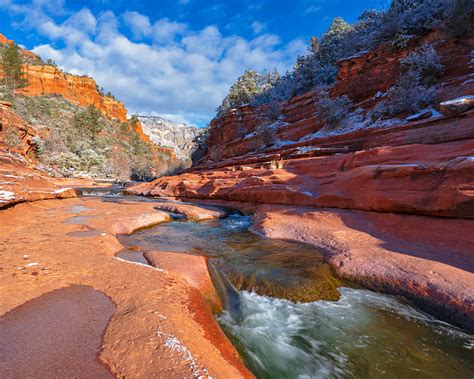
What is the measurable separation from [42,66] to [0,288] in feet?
301

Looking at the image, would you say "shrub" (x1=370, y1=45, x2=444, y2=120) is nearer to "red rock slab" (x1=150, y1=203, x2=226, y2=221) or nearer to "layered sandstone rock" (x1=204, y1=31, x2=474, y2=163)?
"layered sandstone rock" (x1=204, y1=31, x2=474, y2=163)

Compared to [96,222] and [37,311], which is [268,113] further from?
[37,311]

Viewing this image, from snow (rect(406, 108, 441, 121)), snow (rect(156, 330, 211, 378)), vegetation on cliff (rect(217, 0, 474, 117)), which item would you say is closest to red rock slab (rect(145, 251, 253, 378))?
snow (rect(156, 330, 211, 378))

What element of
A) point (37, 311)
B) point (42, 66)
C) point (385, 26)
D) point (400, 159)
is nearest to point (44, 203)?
point (37, 311)

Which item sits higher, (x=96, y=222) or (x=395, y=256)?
(x=96, y=222)

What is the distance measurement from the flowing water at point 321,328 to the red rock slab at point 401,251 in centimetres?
28

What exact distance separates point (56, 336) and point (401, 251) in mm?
5720

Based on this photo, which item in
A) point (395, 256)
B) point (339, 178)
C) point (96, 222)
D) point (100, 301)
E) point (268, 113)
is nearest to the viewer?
point (100, 301)

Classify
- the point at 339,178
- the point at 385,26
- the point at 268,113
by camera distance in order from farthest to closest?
1. the point at 268,113
2. the point at 385,26
3. the point at 339,178

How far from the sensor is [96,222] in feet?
23.9

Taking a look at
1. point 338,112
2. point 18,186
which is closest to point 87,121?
point 18,186

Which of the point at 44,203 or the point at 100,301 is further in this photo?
the point at 44,203

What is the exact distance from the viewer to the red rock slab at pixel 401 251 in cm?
Result: 356

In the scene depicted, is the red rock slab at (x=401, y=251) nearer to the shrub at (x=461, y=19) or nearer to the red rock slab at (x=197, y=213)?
the red rock slab at (x=197, y=213)
